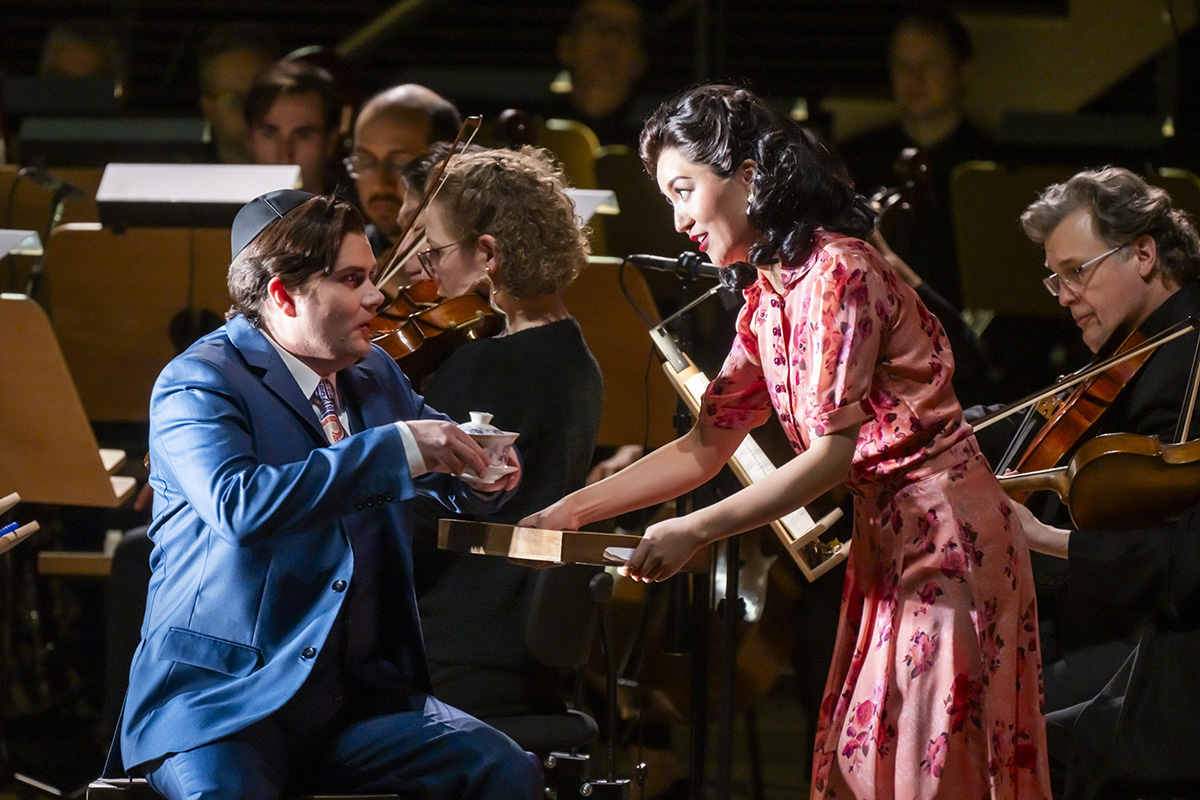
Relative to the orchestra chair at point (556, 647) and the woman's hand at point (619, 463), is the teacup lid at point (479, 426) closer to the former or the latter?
the orchestra chair at point (556, 647)

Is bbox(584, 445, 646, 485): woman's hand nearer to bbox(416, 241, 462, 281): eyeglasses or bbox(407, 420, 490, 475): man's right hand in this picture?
bbox(416, 241, 462, 281): eyeglasses

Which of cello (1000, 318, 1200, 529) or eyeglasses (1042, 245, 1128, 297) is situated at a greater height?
eyeglasses (1042, 245, 1128, 297)

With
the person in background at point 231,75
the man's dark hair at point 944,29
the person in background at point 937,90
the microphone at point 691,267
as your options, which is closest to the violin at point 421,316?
the microphone at point 691,267

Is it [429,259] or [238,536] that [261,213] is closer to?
[238,536]

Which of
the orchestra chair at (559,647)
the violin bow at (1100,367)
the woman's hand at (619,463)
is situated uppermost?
the violin bow at (1100,367)

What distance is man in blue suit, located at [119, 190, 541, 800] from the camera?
1.96m

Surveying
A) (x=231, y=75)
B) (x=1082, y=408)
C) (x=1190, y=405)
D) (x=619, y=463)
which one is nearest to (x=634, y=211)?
(x=619, y=463)

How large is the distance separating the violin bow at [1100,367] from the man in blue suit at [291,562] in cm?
99

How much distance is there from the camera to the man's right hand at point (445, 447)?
201 cm

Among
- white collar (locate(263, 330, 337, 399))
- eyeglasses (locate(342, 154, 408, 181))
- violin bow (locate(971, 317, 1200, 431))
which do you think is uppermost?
eyeglasses (locate(342, 154, 408, 181))

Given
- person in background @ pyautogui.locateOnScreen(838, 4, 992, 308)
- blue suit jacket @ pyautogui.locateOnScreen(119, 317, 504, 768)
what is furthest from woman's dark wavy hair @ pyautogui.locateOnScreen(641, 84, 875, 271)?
person in background @ pyautogui.locateOnScreen(838, 4, 992, 308)

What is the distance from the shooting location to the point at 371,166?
3.97 m

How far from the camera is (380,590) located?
86.0 inches

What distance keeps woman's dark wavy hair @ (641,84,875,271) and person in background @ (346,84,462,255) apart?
72.0 inches
